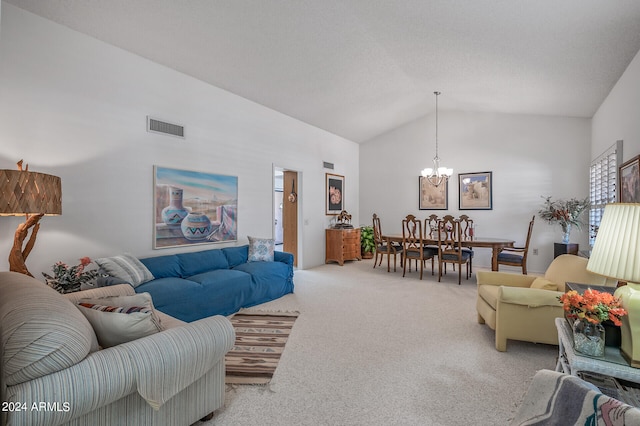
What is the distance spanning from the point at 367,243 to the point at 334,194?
59.3 inches

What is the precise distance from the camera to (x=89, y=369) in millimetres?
1378

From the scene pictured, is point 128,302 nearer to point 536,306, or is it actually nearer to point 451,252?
point 536,306

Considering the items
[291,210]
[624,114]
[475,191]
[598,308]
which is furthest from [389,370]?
[475,191]

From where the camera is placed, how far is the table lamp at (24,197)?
2.18m

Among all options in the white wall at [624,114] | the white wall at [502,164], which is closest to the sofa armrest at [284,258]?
the white wall at [502,164]

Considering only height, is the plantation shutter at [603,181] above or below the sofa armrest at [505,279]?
above

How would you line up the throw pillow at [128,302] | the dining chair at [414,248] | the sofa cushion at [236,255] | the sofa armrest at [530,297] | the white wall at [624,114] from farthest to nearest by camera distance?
the dining chair at [414,248] < the sofa cushion at [236,255] < the white wall at [624,114] < the sofa armrest at [530,297] < the throw pillow at [128,302]

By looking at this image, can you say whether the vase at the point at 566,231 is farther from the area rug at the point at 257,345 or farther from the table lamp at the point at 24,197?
the table lamp at the point at 24,197

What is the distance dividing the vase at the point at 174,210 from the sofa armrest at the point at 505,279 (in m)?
3.82

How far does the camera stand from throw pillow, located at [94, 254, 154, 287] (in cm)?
315

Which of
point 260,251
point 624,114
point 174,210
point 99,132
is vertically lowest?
point 260,251

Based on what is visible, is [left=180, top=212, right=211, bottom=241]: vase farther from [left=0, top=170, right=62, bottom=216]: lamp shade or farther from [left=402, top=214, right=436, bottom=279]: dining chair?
[left=402, top=214, right=436, bottom=279]: dining chair

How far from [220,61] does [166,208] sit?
2.05 metres

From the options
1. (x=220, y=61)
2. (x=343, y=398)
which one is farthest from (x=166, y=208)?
(x=343, y=398)
